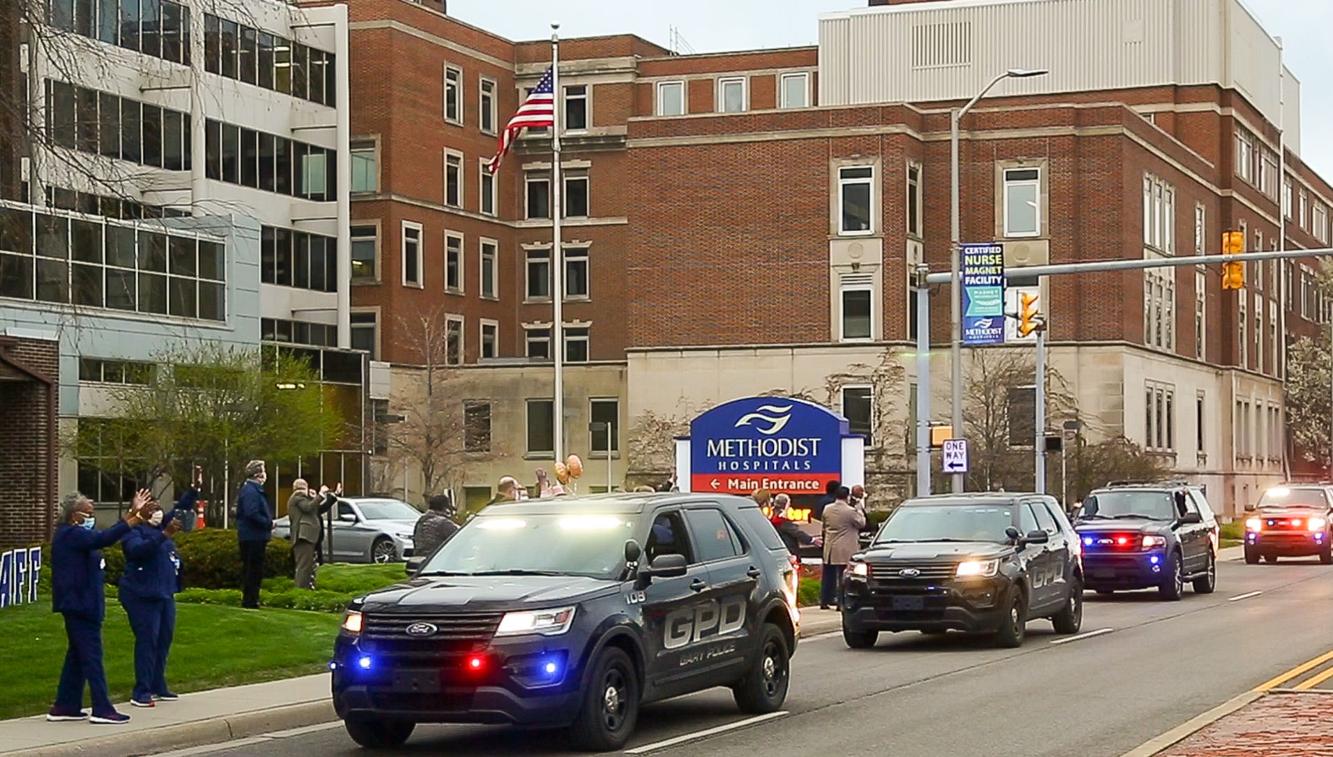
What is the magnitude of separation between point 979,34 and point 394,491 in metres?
28.8

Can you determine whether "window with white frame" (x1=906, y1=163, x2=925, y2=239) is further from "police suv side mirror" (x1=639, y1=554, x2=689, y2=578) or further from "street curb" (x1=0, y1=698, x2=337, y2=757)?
"police suv side mirror" (x1=639, y1=554, x2=689, y2=578)

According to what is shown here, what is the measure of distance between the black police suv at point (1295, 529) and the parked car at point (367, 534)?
63.4ft

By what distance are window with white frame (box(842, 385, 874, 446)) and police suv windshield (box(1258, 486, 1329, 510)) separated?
65.5 ft

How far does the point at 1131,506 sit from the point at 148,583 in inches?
844

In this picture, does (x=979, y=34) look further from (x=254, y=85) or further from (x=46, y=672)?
(x=46, y=672)

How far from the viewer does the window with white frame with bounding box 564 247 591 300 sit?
282 ft

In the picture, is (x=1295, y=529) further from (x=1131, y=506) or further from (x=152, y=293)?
(x=152, y=293)

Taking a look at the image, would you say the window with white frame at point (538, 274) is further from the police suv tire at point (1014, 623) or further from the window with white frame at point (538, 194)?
the police suv tire at point (1014, 623)

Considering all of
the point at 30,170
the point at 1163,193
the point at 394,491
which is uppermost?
the point at 1163,193

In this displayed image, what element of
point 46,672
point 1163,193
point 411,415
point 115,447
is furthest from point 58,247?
point 1163,193

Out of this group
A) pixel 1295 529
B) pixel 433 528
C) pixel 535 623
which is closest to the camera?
pixel 535 623

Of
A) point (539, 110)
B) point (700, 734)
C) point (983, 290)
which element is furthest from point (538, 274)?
point (700, 734)

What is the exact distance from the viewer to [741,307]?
6994 cm

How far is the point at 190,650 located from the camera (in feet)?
67.8
